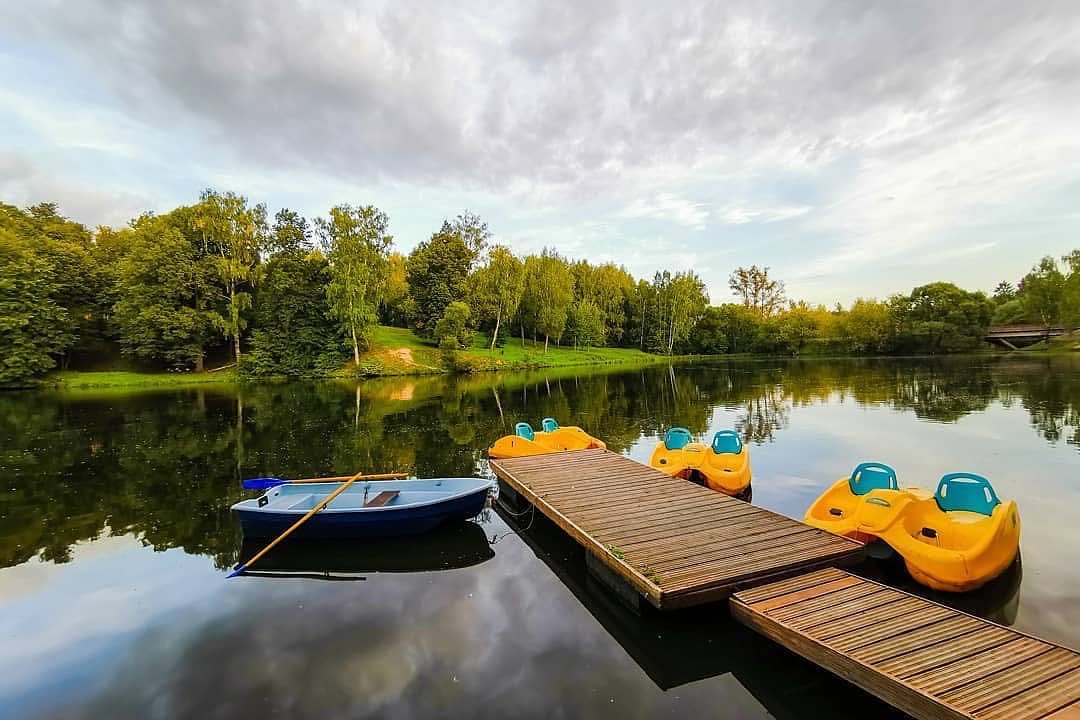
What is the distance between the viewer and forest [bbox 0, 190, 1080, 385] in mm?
41344

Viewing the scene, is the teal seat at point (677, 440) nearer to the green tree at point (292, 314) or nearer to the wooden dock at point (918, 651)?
the wooden dock at point (918, 651)

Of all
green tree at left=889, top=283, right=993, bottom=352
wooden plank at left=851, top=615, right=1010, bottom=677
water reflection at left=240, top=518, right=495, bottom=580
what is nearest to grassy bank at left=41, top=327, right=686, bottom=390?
green tree at left=889, top=283, right=993, bottom=352

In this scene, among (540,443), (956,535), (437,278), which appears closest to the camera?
(956,535)

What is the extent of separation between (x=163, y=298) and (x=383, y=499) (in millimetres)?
44095

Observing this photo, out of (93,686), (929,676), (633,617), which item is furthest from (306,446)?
(929,676)

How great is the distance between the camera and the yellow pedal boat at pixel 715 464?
1098cm

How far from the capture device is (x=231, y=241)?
44.6 m

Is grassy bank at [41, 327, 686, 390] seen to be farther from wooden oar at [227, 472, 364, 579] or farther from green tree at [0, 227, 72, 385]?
wooden oar at [227, 472, 364, 579]

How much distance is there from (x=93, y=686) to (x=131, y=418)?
2330 centimetres

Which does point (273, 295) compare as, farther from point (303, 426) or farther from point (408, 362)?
point (303, 426)

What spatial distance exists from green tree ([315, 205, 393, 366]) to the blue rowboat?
38.6 m

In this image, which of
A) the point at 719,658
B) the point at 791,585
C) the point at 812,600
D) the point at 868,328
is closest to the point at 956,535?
the point at 791,585

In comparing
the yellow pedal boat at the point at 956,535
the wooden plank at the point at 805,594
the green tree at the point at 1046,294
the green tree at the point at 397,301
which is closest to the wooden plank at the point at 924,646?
the wooden plank at the point at 805,594

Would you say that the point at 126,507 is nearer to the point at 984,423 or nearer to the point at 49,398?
the point at 984,423
